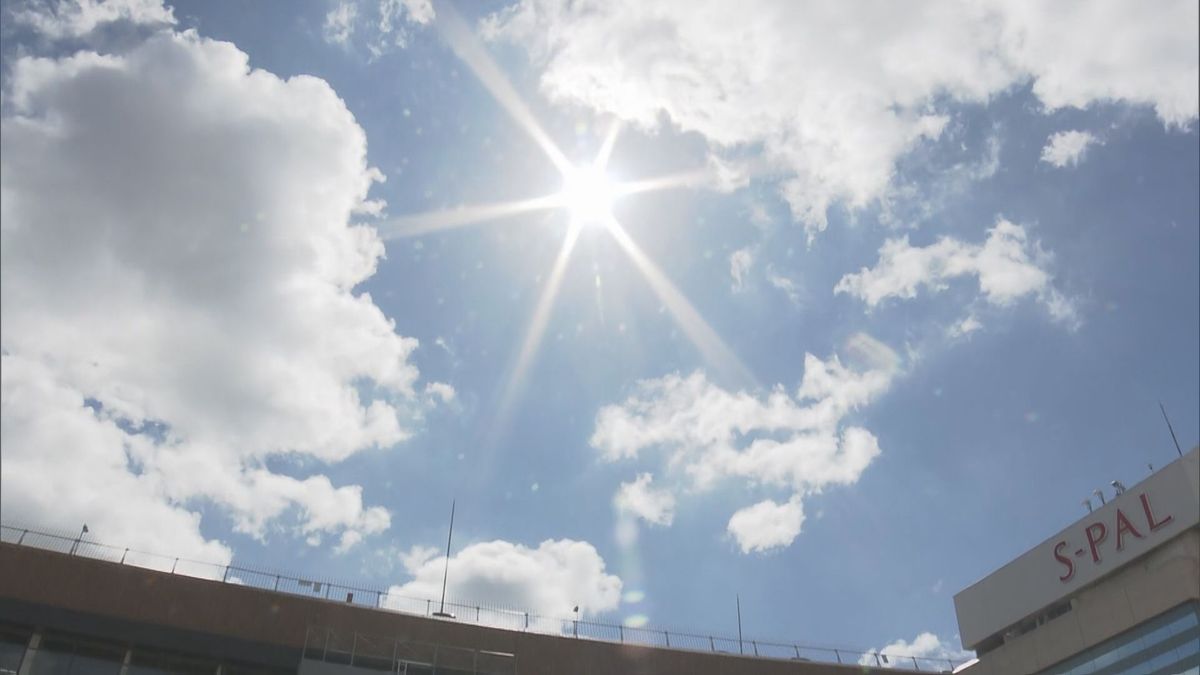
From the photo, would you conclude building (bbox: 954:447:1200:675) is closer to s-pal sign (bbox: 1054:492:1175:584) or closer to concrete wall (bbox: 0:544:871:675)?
s-pal sign (bbox: 1054:492:1175:584)

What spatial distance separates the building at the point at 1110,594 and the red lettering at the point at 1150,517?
0.04 m

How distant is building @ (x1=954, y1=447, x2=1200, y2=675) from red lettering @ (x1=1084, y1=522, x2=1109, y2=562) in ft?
0.14

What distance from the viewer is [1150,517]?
40094mm

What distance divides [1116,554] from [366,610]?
31.9 m

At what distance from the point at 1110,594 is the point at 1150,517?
150 inches

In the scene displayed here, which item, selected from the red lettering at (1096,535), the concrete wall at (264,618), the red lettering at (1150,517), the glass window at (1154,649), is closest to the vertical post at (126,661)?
the concrete wall at (264,618)

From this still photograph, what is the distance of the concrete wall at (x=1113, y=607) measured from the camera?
126 ft

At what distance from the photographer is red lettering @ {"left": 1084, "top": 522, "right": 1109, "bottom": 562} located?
42.3 metres

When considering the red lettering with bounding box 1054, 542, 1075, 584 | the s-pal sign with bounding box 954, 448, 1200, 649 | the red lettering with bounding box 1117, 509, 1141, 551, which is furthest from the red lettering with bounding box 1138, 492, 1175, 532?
the red lettering with bounding box 1054, 542, 1075, 584

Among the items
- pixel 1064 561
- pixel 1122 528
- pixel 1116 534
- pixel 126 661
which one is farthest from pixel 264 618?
pixel 1122 528

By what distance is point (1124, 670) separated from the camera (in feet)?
132

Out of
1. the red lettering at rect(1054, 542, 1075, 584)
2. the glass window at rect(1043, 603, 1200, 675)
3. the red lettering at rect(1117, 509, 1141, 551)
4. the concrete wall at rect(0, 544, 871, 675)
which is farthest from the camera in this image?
the red lettering at rect(1054, 542, 1075, 584)

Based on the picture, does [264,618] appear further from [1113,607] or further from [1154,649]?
[1154,649]

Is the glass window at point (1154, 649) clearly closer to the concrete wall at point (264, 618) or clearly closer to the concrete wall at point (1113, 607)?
the concrete wall at point (1113, 607)
